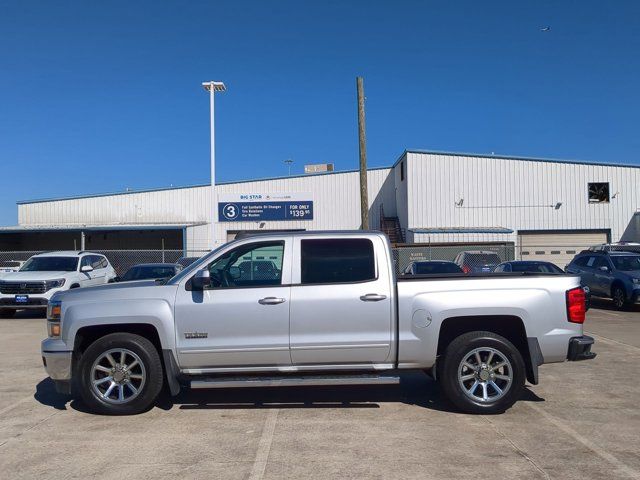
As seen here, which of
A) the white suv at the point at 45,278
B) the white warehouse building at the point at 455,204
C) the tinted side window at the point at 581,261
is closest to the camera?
the white suv at the point at 45,278

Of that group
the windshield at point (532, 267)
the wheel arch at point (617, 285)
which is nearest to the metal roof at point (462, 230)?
the wheel arch at point (617, 285)

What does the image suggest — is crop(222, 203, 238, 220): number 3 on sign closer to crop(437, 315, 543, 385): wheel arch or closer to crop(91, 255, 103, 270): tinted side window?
crop(91, 255, 103, 270): tinted side window

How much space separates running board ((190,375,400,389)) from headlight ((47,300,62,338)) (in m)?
1.64

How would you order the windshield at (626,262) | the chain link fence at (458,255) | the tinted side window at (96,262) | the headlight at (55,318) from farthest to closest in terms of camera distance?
1. the chain link fence at (458,255)
2. the tinted side window at (96,262)
3. the windshield at (626,262)
4. the headlight at (55,318)

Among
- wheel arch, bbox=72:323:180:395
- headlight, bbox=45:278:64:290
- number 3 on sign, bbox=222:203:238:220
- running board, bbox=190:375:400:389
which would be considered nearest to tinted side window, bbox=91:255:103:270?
headlight, bbox=45:278:64:290

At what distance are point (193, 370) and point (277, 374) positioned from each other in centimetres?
90

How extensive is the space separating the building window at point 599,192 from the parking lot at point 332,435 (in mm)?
28769

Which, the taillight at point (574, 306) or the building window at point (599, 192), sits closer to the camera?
the taillight at point (574, 306)

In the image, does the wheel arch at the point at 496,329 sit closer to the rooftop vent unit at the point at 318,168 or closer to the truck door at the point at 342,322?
the truck door at the point at 342,322

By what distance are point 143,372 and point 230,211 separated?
32.3 metres

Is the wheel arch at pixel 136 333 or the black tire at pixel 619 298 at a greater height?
the wheel arch at pixel 136 333

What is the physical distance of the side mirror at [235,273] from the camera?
21.2 ft

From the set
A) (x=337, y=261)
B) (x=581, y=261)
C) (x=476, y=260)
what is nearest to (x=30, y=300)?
(x=337, y=261)

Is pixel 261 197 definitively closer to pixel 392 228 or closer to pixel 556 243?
pixel 392 228
